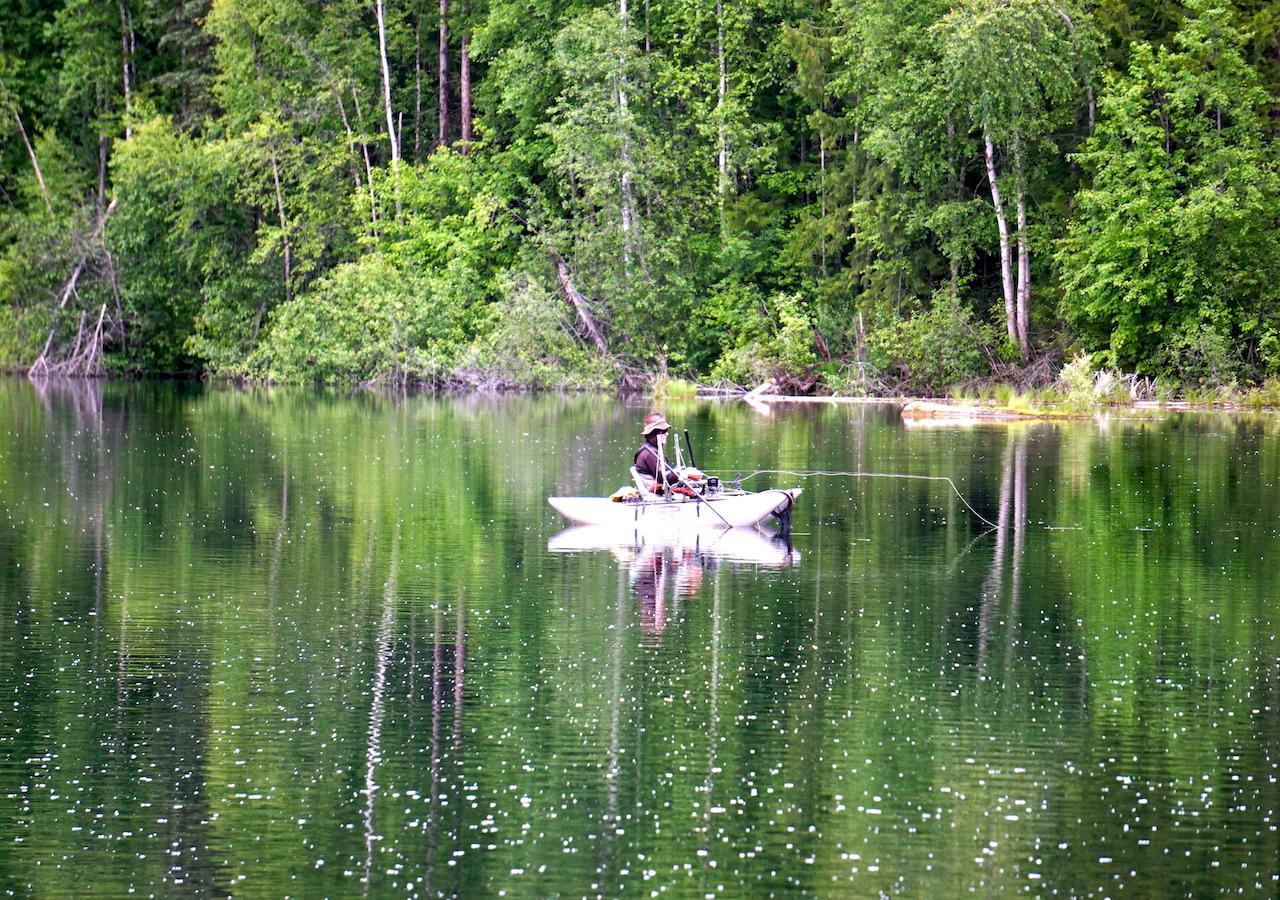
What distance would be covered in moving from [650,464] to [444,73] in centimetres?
4327

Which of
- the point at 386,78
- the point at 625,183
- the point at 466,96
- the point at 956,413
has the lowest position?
the point at 956,413

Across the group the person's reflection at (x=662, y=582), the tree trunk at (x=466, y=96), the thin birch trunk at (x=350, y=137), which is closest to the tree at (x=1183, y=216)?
the tree trunk at (x=466, y=96)

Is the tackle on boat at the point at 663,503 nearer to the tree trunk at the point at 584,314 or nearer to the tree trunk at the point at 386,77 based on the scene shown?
the tree trunk at the point at 584,314

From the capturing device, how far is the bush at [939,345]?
165 ft

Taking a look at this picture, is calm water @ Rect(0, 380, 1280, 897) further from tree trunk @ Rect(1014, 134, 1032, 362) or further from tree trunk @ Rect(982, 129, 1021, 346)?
tree trunk @ Rect(982, 129, 1021, 346)

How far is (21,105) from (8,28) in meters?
2.82

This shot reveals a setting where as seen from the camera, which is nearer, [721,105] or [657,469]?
[657,469]

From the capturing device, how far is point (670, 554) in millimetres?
21641

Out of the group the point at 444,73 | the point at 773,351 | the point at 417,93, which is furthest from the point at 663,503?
the point at 417,93

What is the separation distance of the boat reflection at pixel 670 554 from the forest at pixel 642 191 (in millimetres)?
26471

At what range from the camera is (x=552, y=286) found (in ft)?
189

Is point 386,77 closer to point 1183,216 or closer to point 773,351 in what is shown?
point 773,351

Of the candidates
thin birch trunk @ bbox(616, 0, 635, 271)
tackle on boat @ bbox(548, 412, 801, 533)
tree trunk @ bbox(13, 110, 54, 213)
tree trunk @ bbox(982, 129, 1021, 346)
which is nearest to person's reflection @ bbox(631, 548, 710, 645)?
tackle on boat @ bbox(548, 412, 801, 533)

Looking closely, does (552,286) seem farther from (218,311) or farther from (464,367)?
(218,311)
